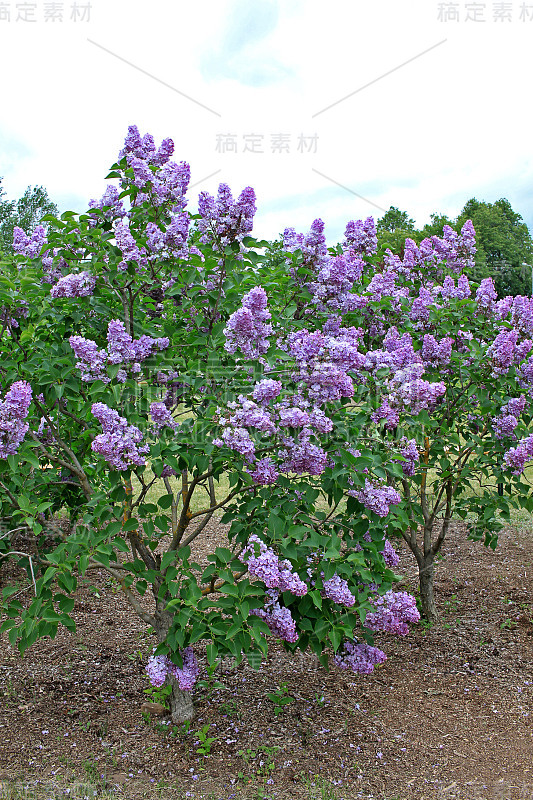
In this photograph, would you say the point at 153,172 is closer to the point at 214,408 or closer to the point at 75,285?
the point at 75,285

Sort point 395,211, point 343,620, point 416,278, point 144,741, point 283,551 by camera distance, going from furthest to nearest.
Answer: point 395,211 < point 416,278 < point 144,741 < point 343,620 < point 283,551

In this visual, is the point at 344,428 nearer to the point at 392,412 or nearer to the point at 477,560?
the point at 392,412

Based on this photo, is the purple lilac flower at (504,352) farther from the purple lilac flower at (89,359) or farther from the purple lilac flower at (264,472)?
the purple lilac flower at (89,359)

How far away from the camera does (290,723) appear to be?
3750 mm

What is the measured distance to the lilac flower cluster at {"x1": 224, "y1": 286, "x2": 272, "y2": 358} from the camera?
2.79m

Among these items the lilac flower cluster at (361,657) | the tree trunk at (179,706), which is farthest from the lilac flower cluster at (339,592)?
the tree trunk at (179,706)

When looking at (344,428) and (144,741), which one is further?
(144,741)

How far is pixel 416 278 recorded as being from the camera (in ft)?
17.5

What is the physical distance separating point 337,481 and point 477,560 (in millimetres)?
4240

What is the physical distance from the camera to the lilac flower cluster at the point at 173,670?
3309mm

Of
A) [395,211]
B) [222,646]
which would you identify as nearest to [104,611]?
[222,646]

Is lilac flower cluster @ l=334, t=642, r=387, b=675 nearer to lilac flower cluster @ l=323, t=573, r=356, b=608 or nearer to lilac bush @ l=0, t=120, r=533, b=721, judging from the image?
lilac bush @ l=0, t=120, r=533, b=721

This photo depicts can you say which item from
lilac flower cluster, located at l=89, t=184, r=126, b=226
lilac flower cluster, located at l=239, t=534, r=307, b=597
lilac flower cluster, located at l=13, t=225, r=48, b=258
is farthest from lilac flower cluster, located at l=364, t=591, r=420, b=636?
lilac flower cluster, located at l=13, t=225, r=48, b=258

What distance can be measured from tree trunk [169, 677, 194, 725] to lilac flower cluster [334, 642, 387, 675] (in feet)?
3.08
